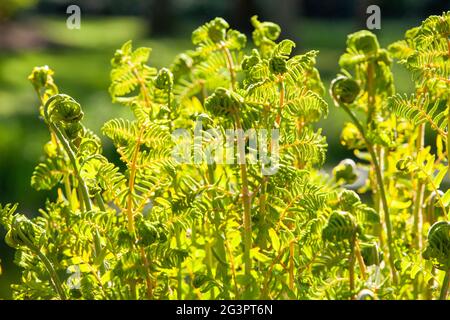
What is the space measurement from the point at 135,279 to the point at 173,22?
9672mm

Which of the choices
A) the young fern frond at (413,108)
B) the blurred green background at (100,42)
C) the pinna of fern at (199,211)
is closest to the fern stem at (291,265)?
the pinna of fern at (199,211)

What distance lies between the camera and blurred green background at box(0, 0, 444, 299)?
4.41 m

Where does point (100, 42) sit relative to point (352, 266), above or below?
above

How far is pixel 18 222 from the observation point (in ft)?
1.69

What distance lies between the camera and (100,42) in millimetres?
9867

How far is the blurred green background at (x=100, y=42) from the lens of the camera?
14.5 feet

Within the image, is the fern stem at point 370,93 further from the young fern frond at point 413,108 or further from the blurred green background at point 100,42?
the blurred green background at point 100,42

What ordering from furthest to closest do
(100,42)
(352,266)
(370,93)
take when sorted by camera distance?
1. (100,42)
2. (370,93)
3. (352,266)

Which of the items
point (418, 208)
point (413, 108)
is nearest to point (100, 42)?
point (418, 208)

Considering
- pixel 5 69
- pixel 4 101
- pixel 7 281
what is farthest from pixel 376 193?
pixel 5 69

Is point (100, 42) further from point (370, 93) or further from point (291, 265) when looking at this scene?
point (291, 265)

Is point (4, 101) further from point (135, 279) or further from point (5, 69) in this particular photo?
point (135, 279)

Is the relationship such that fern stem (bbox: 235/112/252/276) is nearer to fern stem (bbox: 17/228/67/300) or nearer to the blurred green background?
fern stem (bbox: 17/228/67/300)
